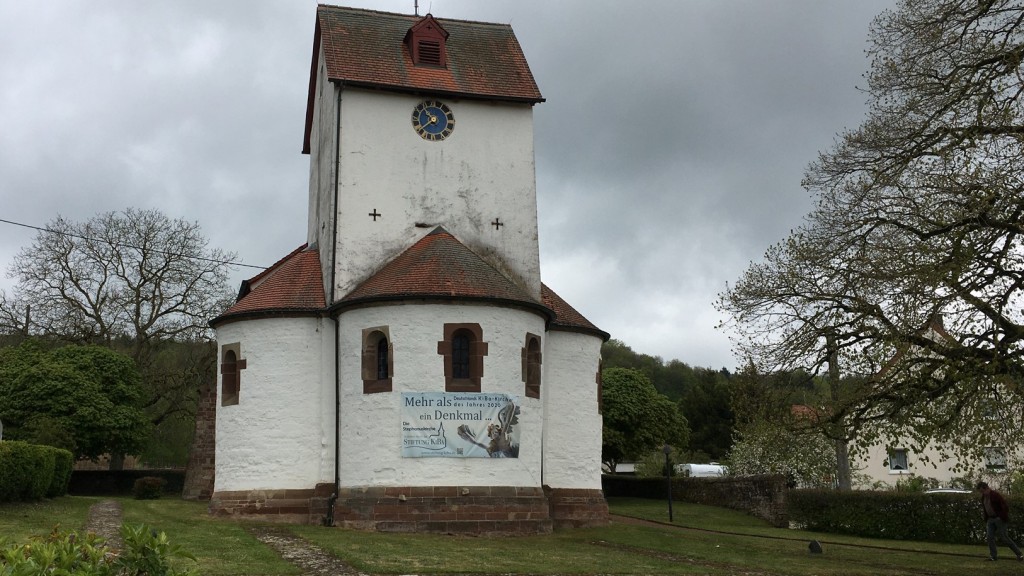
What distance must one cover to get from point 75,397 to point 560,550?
83.8 feet

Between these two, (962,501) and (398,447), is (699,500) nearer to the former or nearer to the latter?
(962,501)

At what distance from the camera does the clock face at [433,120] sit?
27.2m

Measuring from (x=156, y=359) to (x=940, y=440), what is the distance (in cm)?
3818

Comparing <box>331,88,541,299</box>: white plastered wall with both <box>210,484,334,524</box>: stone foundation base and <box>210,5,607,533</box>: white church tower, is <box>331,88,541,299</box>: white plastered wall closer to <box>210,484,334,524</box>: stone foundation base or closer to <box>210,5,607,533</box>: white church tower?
<box>210,5,607,533</box>: white church tower

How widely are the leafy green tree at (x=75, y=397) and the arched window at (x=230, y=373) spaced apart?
12.9 meters

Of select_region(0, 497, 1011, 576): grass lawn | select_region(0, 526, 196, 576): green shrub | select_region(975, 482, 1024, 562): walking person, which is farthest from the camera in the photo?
select_region(975, 482, 1024, 562): walking person

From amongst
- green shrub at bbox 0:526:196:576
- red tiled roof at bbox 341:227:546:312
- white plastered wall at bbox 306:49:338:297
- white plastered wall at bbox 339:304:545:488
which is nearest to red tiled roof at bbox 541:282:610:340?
red tiled roof at bbox 341:227:546:312

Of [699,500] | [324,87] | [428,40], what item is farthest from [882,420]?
[699,500]

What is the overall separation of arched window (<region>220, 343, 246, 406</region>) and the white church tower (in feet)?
0.20

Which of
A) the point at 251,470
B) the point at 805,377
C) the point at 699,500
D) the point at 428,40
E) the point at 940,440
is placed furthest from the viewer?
the point at 699,500

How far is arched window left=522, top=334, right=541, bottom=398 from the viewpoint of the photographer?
78.6ft

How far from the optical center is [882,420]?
1688cm

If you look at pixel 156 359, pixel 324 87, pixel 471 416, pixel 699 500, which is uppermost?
pixel 324 87

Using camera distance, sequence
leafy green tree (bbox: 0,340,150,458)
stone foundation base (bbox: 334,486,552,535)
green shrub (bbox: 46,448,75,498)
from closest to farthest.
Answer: stone foundation base (bbox: 334,486,552,535)
green shrub (bbox: 46,448,75,498)
leafy green tree (bbox: 0,340,150,458)
